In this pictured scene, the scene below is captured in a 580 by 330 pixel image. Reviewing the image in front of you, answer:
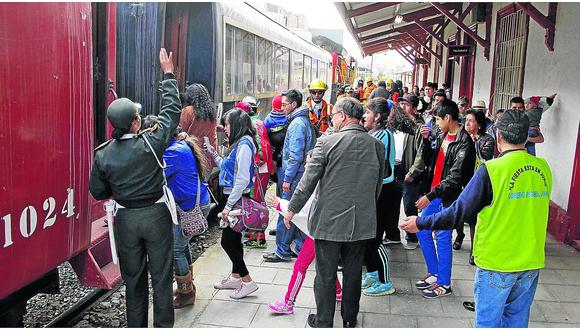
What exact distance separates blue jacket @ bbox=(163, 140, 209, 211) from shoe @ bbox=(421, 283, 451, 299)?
2.03 metres

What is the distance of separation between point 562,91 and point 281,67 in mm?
6006

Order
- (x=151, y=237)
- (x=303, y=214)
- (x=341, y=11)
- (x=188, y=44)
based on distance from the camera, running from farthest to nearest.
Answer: (x=341, y=11)
(x=188, y=44)
(x=303, y=214)
(x=151, y=237)

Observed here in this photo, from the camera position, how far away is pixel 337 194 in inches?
119

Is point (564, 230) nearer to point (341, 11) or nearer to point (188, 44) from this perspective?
point (188, 44)

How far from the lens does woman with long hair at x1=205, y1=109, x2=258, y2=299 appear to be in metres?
3.71

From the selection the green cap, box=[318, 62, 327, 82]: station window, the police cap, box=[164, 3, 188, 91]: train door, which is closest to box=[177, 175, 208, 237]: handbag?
the green cap

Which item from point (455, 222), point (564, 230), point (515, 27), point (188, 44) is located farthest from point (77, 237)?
point (515, 27)

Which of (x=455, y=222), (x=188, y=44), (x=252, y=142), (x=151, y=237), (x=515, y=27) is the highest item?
(x=515, y=27)

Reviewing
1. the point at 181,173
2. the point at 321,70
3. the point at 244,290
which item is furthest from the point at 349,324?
the point at 321,70

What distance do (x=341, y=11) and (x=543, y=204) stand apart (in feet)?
24.8

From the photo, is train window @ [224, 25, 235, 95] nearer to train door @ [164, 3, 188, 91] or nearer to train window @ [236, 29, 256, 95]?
train window @ [236, 29, 256, 95]

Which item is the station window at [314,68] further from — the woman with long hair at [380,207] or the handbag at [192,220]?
the handbag at [192,220]

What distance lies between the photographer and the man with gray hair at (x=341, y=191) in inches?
119

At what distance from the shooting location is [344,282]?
3277 mm
